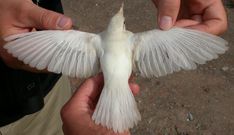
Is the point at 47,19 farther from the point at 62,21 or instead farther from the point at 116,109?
the point at 116,109

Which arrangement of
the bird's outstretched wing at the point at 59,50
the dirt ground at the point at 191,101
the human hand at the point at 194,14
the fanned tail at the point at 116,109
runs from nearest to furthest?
the fanned tail at the point at 116,109 < the bird's outstretched wing at the point at 59,50 < the human hand at the point at 194,14 < the dirt ground at the point at 191,101

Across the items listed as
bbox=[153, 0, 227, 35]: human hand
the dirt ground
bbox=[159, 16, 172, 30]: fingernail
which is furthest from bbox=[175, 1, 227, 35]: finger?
the dirt ground

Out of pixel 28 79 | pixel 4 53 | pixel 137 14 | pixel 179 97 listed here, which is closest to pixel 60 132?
pixel 28 79

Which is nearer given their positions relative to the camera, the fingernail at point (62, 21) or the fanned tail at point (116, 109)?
the fanned tail at point (116, 109)

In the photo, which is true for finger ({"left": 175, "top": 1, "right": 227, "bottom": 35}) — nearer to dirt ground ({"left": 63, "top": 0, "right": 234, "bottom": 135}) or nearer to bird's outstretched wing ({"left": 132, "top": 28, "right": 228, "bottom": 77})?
bird's outstretched wing ({"left": 132, "top": 28, "right": 228, "bottom": 77})

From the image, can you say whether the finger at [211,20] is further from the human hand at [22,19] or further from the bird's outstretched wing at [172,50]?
the human hand at [22,19]

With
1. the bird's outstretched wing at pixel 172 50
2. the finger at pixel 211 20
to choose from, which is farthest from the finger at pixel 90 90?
the finger at pixel 211 20
